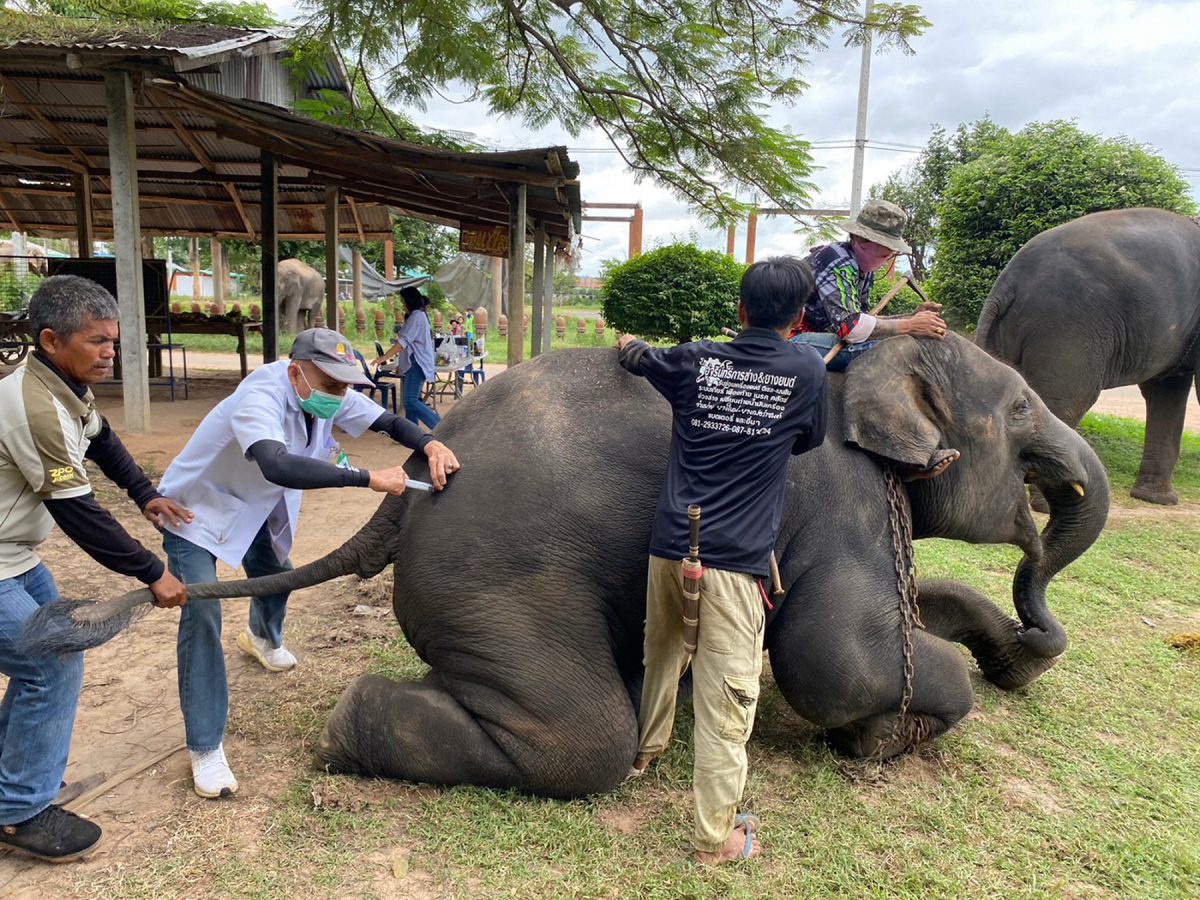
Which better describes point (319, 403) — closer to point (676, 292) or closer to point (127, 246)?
point (127, 246)

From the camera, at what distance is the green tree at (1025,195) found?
1021cm

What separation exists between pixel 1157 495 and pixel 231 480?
8.17 meters

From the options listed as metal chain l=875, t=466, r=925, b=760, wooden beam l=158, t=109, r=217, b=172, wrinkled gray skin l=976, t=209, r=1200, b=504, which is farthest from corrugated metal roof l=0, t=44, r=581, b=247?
metal chain l=875, t=466, r=925, b=760

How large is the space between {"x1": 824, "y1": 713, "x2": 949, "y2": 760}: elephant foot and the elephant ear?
99 centimetres

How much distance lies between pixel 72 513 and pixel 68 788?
1191 millimetres

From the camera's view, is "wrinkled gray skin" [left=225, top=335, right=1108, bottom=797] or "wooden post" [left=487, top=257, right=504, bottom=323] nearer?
"wrinkled gray skin" [left=225, top=335, right=1108, bottom=797]

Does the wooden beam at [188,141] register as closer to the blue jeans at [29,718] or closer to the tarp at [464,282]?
the blue jeans at [29,718]

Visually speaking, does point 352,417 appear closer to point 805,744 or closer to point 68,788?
point 68,788

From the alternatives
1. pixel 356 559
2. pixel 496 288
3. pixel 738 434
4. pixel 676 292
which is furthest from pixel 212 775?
pixel 496 288

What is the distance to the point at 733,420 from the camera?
2625 mm

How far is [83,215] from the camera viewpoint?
1241 cm

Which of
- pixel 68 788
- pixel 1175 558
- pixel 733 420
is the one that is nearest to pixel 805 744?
pixel 733 420

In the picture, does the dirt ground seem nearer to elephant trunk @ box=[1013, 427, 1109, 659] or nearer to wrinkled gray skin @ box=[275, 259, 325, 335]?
elephant trunk @ box=[1013, 427, 1109, 659]

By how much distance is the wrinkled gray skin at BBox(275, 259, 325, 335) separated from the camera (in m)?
24.4
